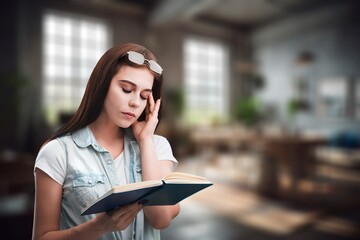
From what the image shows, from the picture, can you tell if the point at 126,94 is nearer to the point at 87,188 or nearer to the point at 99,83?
the point at 99,83

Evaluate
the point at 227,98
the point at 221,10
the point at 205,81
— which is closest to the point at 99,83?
the point at 221,10

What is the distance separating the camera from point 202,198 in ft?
11.2

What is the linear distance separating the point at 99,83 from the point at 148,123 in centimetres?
13

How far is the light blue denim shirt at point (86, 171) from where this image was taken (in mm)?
599

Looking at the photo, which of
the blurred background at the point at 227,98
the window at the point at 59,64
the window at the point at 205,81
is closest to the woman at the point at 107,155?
the blurred background at the point at 227,98

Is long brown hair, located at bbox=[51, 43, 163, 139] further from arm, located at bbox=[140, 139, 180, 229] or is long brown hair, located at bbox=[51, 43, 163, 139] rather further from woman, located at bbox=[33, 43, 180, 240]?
arm, located at bbox=[140, 139, 180, 229]

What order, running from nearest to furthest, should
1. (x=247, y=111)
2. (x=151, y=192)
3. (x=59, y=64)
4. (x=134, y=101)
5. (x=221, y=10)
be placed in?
(x=151, y=192) < (x=134, y=101) < (x=59, y=64) < (x=221, y=10) < (x=247, y=111)

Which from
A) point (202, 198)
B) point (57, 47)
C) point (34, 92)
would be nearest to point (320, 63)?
point (202, 198)

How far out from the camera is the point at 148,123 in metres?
0.65

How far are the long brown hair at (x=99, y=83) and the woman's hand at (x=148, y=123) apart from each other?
54mm

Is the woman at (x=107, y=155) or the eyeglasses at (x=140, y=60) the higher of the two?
the eyeglasses at (x=140, y=60)

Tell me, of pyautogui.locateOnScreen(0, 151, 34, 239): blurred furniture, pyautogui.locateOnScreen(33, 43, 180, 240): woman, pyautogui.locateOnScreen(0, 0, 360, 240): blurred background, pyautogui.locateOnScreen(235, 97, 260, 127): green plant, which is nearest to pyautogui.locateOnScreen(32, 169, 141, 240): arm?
pyautogui.locateOnScreen(33, 43, 180, 240): woman

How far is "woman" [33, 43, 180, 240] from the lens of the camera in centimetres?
58

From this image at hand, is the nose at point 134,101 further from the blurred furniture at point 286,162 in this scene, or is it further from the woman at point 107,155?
the blurred furniture at point 286,162
